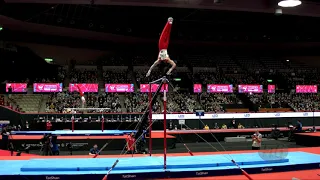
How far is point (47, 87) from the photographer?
26406mm

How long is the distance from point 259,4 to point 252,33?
2318 cm

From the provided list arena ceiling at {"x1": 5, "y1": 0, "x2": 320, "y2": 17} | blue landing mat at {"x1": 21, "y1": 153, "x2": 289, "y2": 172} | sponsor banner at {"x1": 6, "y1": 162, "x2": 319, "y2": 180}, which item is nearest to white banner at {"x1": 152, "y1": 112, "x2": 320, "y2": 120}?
arena ceiling at {"x1": 5, "y1": 0, "x2": 320, "y2": 17}

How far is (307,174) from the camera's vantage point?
779 cm

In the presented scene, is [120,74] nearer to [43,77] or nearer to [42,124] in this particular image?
[43,77]

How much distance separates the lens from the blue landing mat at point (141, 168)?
672 centimetres

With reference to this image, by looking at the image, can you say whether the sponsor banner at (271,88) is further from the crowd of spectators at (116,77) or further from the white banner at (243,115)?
the crowd of spectators at (116,77)

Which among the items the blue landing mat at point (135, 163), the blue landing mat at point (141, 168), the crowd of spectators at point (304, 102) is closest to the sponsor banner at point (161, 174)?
the blue landing mat at point (141, 168)

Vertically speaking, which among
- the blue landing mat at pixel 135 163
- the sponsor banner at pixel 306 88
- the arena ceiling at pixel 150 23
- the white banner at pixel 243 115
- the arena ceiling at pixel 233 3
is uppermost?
the arena ceiling at pixel 150 23

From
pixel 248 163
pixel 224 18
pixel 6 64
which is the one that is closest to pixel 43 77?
pixel 6 64

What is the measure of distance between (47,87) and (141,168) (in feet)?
70.7

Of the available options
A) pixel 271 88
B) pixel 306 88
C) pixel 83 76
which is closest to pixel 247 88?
pixel 271 88

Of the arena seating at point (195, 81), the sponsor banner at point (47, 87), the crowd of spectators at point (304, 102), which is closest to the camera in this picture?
the arena seating at point (195, 81)

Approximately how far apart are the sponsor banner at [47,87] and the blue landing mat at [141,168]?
62.8 ft

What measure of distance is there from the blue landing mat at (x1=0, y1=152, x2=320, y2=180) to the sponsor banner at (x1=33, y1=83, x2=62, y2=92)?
1915 cm
